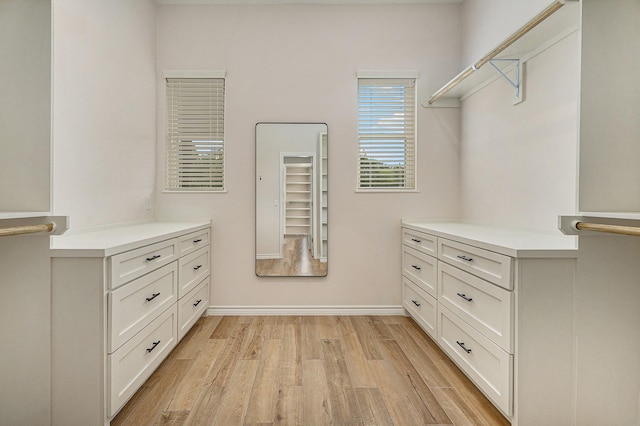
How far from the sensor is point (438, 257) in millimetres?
2510

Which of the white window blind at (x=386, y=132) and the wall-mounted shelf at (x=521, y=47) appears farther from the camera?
the white window blind at (x=386, y=132)

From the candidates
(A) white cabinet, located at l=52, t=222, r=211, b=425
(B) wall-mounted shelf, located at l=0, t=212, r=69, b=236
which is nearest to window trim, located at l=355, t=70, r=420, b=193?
(A) white cabinet, located at l=52, t=222, r=211, b=425

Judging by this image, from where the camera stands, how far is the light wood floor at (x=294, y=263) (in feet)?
10.9

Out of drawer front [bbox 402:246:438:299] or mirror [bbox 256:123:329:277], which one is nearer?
drawer front [bbox 402:246:438:299]

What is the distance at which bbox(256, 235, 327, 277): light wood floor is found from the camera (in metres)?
3.33

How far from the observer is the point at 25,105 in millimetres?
1521

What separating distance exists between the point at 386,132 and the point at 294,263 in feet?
5.16

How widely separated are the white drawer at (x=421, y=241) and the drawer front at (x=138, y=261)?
6.22ft

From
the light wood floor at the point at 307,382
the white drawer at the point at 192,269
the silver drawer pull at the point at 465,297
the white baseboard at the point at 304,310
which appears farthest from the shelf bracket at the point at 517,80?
the white drawer at the point at 192,269

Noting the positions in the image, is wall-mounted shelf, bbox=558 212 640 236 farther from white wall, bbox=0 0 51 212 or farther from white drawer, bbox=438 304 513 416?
white wall, bbox=0 0 51 212

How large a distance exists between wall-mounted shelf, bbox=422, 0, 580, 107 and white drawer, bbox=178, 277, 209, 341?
8.84 feet

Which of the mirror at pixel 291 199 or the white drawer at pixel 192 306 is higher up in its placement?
the mirror at pixel 291 199

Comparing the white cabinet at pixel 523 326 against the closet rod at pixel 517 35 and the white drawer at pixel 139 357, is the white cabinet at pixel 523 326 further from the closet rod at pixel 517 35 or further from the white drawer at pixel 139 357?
the white drawer at pixel 139 357

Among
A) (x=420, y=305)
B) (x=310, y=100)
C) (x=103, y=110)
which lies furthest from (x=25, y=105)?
(x=420, y=305)
